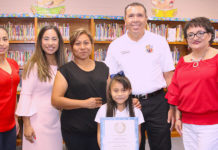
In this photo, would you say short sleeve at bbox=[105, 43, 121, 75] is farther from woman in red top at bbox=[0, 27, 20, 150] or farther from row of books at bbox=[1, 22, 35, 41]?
row of books at bbox=[1, 22, 35, 41]

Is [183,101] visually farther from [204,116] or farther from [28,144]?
[28,144]

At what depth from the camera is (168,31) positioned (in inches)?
187

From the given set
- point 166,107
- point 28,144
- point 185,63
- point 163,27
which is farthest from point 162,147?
point 163,27

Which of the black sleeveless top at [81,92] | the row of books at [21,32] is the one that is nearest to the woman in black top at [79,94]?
the black sleeveless top at [81,92]

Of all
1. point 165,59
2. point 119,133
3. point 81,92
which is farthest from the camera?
point 165,59

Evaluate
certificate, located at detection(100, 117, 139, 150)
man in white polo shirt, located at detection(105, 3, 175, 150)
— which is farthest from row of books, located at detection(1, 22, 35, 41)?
certificate, located at detection(100, 117, 139, 150)

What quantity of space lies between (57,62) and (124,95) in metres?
0.88

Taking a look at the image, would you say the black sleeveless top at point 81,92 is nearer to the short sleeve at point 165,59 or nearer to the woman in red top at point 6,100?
the woman in red top at point 6,100

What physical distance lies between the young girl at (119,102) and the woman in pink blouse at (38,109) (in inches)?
21.9

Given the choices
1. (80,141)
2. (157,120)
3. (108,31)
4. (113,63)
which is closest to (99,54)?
(108,31)

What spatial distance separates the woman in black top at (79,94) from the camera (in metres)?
1.83

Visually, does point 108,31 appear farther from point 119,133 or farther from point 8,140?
point 119,133

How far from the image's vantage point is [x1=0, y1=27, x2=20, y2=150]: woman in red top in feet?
6.57

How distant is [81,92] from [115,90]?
0.31m
